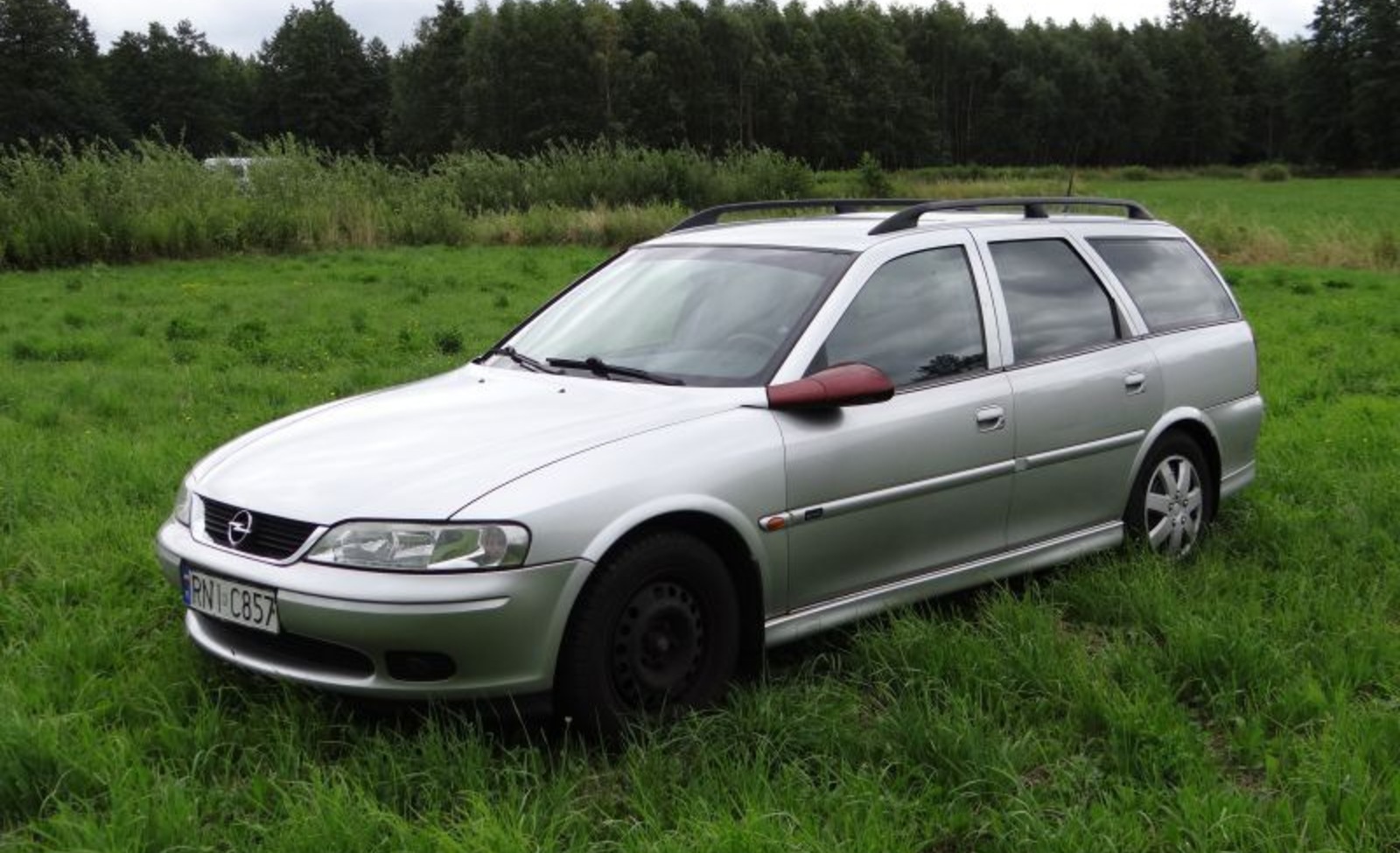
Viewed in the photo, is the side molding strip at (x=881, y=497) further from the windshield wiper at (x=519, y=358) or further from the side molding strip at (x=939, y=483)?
the windshield wiper at (x=519, y=358)

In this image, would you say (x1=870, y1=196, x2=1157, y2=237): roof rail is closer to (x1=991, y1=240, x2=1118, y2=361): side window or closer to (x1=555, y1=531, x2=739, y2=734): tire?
(x1=991, y1=240, x2=1118, y2=361): side window

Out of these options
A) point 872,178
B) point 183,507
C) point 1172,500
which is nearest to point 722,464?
point 183,507

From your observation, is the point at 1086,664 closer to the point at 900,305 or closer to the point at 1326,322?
the point at 900,305

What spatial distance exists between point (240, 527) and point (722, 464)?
1.42 meters

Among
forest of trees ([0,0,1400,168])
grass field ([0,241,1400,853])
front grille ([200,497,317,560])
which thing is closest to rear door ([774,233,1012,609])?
grass field ([0,241,1400,853])

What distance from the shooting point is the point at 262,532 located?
362 centimetres

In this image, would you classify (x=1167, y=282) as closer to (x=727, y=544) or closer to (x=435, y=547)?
(x=727, y=544)

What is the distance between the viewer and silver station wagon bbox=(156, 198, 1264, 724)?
11.1 feet

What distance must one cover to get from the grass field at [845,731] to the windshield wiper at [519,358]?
1.38 meters

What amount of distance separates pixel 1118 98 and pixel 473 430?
10947 cm

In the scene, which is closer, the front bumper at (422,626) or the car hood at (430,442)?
the front bumper at (422,626)

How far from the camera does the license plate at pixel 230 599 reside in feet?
11.4

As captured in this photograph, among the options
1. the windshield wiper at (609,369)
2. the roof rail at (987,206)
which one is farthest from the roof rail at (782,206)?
the windshield wiper at (609,369)

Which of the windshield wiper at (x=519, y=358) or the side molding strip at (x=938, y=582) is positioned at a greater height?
the windshield wiper at (x=519, y=358)
